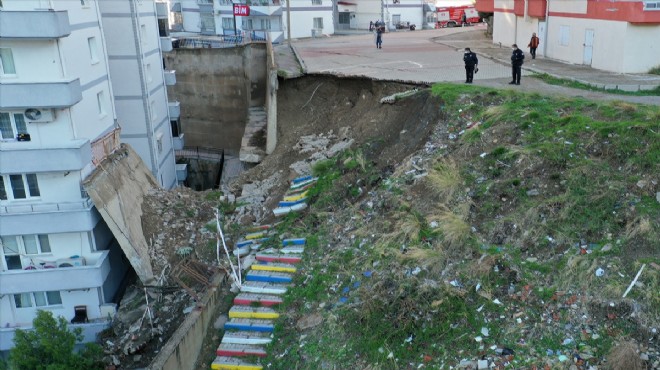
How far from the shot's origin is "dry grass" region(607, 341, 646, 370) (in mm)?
7855

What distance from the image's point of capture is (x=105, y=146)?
16.9 metres

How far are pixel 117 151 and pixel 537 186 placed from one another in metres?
12.6

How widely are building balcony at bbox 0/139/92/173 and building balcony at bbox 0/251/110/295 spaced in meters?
2.75

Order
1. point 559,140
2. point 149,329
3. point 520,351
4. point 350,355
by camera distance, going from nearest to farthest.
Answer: point 520,351
point 350,355
point 559,140
point 149,329

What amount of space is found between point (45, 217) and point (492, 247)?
11.5 meters

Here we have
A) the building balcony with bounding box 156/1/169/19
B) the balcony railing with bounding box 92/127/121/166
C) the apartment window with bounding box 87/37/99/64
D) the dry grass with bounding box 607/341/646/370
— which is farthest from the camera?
the building balcony with bounding box 156/1/169/19

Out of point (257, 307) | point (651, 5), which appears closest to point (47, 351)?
point (257, 307)

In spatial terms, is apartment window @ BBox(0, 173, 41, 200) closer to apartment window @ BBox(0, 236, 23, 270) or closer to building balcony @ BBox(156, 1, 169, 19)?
apartment window @ BBox(0, 236, 23, 270)

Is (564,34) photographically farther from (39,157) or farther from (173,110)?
(39,157)

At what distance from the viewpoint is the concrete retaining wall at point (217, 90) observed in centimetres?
2784

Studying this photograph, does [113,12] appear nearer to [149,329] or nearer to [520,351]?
[149,329]

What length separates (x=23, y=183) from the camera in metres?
15.1

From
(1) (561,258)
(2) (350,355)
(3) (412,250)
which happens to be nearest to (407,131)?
(3) (412,250)

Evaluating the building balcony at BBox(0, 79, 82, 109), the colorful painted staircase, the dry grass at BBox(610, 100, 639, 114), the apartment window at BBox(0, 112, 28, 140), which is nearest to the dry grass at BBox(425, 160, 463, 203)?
the colorful painted staircase
